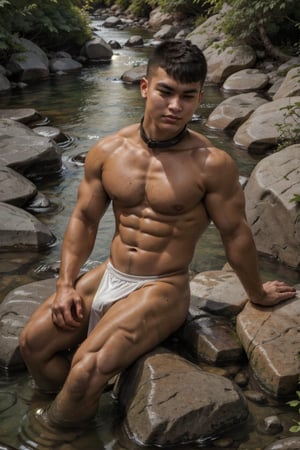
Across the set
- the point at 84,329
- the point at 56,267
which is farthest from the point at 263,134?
the point at 84,329

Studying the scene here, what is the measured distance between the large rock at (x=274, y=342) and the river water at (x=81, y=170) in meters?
0.41

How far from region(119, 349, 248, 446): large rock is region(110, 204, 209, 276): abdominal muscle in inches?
21.9

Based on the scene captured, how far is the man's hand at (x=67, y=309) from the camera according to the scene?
13.0ft

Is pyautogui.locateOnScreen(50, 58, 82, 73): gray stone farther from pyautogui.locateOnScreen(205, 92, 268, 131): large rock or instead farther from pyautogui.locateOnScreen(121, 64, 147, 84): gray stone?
pyautogui.locateOnScreen(205, 92, 268, 131): large rock

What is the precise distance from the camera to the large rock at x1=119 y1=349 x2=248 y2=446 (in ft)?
11.7

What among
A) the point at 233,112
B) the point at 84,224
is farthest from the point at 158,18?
the point at 84,224

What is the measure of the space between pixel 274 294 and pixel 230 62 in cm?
1157

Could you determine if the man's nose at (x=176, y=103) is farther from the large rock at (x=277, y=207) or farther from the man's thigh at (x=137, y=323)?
the large rock at (x=277, y=207)

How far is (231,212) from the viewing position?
398cm

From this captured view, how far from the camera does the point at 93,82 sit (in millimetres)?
15703

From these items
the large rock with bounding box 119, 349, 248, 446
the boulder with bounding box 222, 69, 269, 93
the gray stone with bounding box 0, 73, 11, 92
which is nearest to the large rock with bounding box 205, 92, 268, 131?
the boulder with bounding box 222, 69, 269, 93

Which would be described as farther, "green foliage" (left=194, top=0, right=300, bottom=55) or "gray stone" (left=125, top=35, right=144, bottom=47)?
"gray stone" (left=125, top=35, right=144, bottom=47)

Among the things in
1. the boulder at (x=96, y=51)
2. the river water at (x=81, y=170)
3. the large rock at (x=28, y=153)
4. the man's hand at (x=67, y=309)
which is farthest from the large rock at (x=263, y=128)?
the boulder at (x=96, y=51)

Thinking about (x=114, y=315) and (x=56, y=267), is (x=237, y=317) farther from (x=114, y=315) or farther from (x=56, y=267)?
(x=56, y=267)
